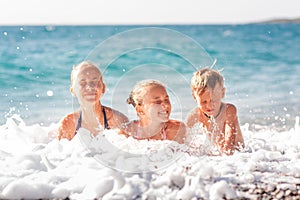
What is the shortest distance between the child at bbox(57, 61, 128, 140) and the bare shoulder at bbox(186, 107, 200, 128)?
36 centimetres

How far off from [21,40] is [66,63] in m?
2.66

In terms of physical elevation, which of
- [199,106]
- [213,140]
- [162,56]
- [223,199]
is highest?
[162,56]

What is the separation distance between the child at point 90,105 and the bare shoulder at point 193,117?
1.18 ft

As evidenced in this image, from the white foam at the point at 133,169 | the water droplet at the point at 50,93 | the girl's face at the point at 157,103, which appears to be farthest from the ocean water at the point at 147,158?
the water droplet at the point at 50,93

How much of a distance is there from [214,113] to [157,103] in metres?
Answer: 0.45

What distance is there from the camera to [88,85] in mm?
3379

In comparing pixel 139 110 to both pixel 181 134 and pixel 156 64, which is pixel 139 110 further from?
pixel 156 64

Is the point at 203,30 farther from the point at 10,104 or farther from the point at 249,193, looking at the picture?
the point at 249,193

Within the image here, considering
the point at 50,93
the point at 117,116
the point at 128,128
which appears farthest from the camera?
the point at 50,93

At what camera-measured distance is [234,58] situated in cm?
1109

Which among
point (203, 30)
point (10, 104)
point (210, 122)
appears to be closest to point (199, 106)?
point (210, 122)

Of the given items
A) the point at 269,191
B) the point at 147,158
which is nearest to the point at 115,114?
the point at 147,158

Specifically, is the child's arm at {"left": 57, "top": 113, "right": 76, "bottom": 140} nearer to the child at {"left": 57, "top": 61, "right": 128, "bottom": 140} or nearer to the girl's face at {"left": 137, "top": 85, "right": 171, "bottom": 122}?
the child at {"left": 57, "top": 61, "right": 128, "bottom": 140}

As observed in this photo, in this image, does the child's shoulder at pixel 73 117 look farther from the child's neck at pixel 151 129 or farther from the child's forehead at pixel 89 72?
the child's neck at pixel 151 129
